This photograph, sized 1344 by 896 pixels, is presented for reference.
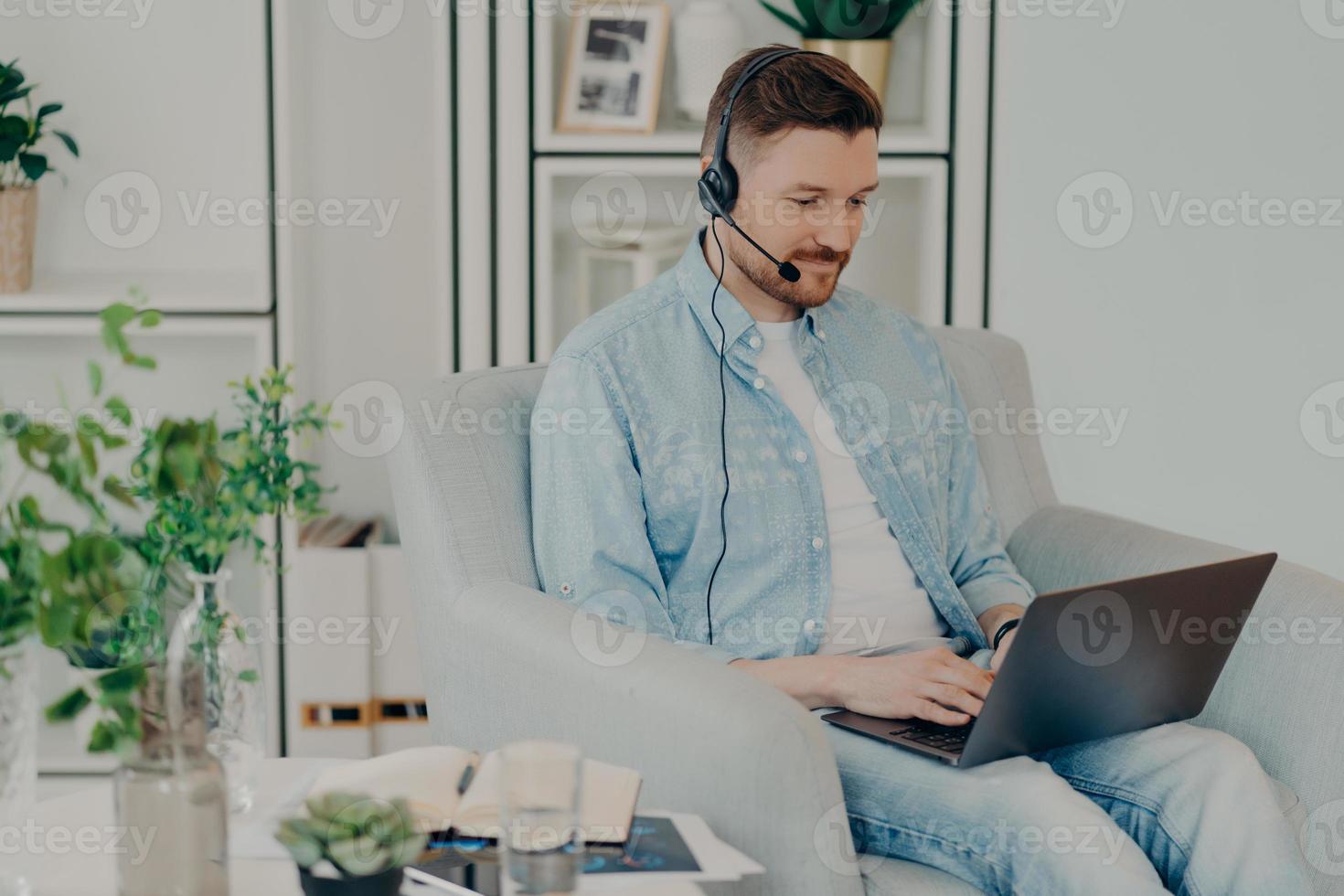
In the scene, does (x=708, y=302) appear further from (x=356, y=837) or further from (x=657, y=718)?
(x=356, y=837)

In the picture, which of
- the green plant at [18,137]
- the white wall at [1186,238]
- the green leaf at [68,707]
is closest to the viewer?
the green leaf at [68,707]

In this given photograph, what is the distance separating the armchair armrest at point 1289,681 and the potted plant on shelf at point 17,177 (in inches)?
67.7

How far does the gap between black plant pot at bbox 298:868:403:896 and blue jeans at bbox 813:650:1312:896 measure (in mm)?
536

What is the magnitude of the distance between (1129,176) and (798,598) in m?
1.17

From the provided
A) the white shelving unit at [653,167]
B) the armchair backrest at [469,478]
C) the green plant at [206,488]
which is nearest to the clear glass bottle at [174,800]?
the green plant at [206,488]

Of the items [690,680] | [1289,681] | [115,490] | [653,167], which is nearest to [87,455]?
[115,490]

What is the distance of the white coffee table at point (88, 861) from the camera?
100cm

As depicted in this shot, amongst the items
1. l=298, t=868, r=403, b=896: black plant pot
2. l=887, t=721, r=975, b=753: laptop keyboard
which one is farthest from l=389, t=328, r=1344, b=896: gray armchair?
l=298, t=868, r=403, b=896: black plant pot

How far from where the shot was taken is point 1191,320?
2293 mm

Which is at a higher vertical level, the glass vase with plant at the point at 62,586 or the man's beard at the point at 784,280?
the man's beard at the point at 784,280

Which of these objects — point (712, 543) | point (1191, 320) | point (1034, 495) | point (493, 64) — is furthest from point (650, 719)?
point (1191, 320)

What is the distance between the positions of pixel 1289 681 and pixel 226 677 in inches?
41.3

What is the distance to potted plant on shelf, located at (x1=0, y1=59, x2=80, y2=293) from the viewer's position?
2.13m

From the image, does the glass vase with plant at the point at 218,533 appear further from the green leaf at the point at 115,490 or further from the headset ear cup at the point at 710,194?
the headset ear cup at the point at 710,194
